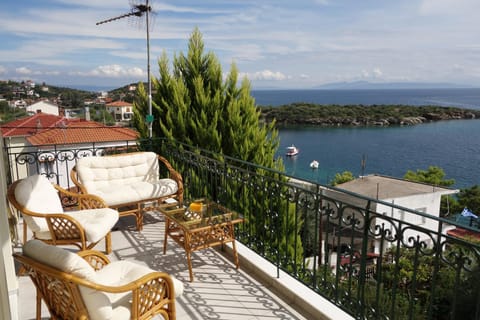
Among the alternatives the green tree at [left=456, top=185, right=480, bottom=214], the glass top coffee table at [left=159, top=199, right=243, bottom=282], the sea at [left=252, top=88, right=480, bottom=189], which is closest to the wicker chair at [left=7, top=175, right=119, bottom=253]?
the glass top coffee table at [left=159, top=199, right=243, bottom=282]

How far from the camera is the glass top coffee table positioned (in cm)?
342

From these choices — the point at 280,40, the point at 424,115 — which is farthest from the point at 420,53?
the point at 280,40

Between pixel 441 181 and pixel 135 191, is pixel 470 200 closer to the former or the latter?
pixel 441 181

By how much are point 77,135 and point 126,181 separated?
18.8 m

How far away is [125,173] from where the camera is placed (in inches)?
195

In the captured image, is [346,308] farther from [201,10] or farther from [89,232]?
[201,10]

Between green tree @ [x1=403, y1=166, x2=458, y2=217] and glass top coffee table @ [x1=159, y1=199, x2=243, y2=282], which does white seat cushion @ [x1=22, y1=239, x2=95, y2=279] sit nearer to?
glass top coffee table @ [x1=159, y1=199, x2=243, y2=282]

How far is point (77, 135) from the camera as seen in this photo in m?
21.7

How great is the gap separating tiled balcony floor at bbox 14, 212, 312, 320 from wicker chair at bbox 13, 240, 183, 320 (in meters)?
0.78

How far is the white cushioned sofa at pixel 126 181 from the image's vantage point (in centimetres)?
450

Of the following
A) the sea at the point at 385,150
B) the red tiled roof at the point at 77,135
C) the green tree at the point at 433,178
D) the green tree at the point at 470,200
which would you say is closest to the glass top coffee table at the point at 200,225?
the red tiled roof at the point at 77,135

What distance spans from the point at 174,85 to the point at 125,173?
3054 mm

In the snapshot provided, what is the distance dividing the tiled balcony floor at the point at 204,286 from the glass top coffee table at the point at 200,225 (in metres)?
0.17

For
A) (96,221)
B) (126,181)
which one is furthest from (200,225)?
(126,181)
